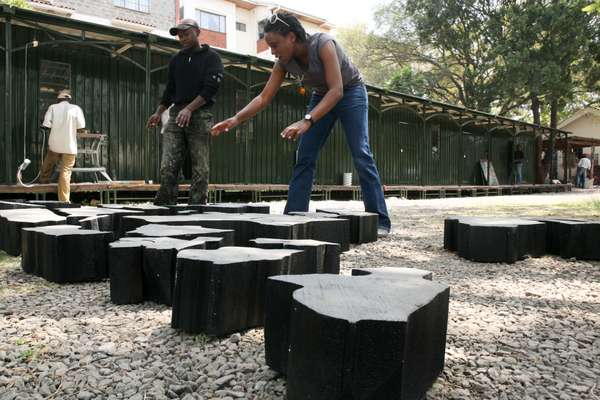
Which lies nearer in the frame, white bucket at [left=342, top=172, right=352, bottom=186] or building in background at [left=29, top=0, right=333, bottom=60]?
white bucket at [left=342, top=172, right=352, bottom=186]

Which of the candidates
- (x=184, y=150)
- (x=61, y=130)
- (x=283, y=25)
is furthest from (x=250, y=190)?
(x=283, y=25)

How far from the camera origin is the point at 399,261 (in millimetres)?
3266

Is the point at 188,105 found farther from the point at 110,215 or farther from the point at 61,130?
the point at 61,130

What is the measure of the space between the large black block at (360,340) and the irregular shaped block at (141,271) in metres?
0.83

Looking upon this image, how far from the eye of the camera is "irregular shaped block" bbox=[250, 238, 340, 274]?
6.96 feet

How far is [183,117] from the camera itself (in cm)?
469

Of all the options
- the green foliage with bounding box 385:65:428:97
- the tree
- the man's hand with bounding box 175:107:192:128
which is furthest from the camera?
the green foliage with bounding box 385:65:428:97

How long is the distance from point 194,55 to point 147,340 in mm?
3956

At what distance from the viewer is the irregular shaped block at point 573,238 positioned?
11.3 ft

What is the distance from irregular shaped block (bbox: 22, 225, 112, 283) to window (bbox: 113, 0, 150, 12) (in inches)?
995

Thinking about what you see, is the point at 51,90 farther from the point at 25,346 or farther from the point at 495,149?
the point at 495,149

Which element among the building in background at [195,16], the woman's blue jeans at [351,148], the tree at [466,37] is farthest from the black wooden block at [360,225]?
the tree at [466,37]

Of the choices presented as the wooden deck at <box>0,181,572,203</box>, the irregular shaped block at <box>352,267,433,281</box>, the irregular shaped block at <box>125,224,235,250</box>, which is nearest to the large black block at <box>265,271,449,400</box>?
the irregular shaped block at <box>352,267,433,281</box>

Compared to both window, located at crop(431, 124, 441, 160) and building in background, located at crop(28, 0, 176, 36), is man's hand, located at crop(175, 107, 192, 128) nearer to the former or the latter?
window, located at crop(431, 124, 441, 160)
